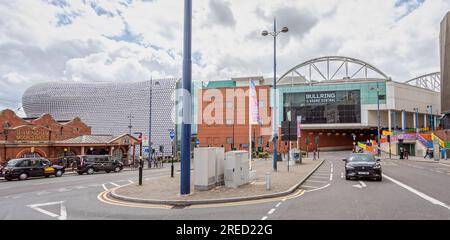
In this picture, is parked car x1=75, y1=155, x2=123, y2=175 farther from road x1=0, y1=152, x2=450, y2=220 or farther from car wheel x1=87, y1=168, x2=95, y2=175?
road x1=0, y1=152, x2=450, y2=220

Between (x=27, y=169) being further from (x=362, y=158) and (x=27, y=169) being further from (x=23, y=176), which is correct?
(x=362, y=158)

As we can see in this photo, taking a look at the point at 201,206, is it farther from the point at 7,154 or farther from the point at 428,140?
the point at 428,140

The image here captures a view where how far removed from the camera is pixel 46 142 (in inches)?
1300

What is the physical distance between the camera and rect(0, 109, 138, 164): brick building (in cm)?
3046

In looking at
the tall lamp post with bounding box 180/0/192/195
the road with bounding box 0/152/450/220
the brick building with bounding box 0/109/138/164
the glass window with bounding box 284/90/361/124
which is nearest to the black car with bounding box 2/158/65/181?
the brick building with bounding box 0/109/138/164

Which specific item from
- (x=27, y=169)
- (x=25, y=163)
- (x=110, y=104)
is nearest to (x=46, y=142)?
(x=25, y=163)

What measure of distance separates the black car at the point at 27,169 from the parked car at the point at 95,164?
2.77 metres

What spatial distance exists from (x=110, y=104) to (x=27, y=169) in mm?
81379

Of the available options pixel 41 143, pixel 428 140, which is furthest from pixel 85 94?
pixel 428 140

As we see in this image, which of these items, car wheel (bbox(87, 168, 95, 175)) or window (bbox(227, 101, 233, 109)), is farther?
window (bbox(227, 101, 233, 109))

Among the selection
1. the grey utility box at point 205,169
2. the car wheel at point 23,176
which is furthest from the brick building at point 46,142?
the grey utility box at point 205,169

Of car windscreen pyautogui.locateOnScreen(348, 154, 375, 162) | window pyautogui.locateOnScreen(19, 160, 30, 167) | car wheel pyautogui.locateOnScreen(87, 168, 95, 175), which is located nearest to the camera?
car windscreen pyautogui.locateOnScreen(348, 154, 375, 162)

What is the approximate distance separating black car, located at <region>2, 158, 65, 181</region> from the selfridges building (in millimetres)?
69860
